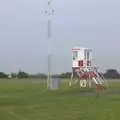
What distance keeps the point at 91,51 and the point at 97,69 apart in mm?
2502

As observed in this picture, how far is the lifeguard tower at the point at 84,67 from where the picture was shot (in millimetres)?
61969

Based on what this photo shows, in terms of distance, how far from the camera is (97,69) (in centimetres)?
6203

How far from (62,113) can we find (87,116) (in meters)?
Answer: 1.56

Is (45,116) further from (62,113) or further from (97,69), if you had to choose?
(97,69)

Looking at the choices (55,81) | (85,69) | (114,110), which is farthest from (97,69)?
(114,110)

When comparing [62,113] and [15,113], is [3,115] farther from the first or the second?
[62,113]

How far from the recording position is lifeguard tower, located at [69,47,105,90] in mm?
61969

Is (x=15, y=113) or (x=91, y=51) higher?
(x=91, y=51)

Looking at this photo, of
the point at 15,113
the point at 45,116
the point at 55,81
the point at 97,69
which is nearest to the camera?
the point at 45,116

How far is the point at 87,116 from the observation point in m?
24.2

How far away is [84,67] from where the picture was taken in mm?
63062

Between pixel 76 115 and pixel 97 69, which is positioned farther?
pixel 97 69

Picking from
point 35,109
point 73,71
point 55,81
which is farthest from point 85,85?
point 35,109

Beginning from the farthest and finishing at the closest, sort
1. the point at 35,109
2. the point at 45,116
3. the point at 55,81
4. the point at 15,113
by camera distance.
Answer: the point at 55,81
the point at 35,109
the point at 15,113
the point at 45,116
